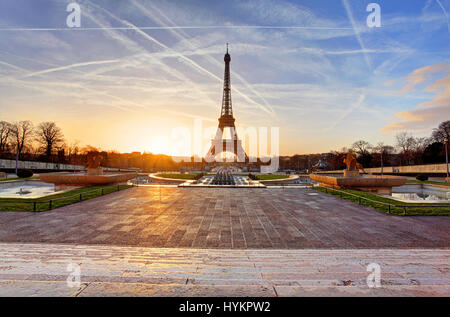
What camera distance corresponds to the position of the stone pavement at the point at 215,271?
379 centimetres

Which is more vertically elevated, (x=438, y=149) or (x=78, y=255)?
(x=438, y=149)

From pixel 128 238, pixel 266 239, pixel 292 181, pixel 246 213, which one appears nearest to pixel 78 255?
pixel 128 238

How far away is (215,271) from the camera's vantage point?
482cm

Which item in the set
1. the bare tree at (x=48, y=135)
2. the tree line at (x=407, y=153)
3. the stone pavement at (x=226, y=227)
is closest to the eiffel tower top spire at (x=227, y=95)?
the tree line at (x=407, y=153)

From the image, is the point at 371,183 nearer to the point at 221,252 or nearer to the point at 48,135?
the point at 221,252

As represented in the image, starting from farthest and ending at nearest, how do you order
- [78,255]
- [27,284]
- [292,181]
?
[292,181]
[78,255]
[27,284]

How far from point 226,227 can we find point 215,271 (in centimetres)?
397

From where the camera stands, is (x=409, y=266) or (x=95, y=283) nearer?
Answer: (x=95, y=283)

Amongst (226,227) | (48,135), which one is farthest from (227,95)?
(226,227)

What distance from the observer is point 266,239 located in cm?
743

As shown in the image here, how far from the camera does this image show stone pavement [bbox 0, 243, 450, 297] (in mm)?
3791

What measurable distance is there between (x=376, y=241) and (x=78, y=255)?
8.64m
